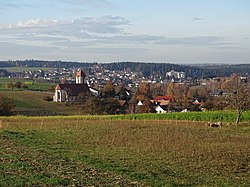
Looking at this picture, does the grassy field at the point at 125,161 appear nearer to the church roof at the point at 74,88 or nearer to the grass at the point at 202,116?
the grass at the point at 202,116

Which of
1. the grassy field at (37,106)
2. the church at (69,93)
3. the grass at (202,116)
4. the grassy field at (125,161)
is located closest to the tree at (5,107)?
the grassy field at (37,106)

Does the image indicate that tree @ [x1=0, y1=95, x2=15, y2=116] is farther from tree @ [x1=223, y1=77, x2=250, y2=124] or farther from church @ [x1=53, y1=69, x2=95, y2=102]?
tree @ [x1=223, y1=77, x2=250, y2=124]

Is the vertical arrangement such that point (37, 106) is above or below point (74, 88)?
below

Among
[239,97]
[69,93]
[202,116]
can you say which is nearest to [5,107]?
[202,116]

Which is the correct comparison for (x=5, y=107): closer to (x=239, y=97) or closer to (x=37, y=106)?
(x=37, y=106)

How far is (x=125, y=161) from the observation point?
19344mm

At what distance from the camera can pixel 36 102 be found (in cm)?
9150

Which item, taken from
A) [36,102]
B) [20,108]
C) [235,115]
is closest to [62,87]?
[36,102]

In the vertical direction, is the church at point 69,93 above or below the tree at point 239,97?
below

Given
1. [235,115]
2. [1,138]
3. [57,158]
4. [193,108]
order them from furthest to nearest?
[193,108] → [235,115] → [1,138] → [57,158]

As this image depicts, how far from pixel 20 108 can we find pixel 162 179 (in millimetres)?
72104

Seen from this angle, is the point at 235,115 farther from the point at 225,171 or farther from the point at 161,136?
the point at 225,171

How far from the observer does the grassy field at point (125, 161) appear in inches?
578

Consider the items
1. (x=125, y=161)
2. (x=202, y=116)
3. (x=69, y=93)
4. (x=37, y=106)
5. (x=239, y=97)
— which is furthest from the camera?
(x=69, y=93)
